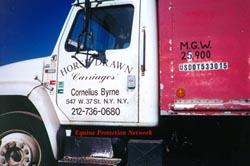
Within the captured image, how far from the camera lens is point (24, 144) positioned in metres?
3.63

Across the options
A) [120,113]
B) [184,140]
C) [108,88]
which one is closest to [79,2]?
[108,88]

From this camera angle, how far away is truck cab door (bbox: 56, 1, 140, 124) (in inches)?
133

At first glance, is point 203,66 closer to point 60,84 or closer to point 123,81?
point 123,81

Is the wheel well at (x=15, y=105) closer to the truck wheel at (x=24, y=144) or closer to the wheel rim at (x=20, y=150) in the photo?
the truck wheel at (x=24, y=144)

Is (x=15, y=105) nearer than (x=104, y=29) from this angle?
No

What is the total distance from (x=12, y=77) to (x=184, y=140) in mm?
2365

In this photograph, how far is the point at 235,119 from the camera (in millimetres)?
3369

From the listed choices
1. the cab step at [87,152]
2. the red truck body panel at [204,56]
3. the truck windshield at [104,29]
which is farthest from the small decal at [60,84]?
the red truck body panel at [204,56]


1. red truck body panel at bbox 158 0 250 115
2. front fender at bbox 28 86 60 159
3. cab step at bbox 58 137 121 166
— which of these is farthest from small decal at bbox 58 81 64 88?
red truck body panel at bbox 158 0 250 115

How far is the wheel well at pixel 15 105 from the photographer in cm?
379

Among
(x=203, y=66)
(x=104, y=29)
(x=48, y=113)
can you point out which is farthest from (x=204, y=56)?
(x=48, y=113)

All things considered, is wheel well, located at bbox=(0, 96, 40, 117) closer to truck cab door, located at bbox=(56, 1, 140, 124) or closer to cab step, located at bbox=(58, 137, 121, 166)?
truck cab door, located at bbox=(56, 1, 140, 124)

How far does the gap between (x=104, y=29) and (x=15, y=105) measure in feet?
5.09

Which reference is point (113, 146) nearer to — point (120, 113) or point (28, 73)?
point (120, 113)
